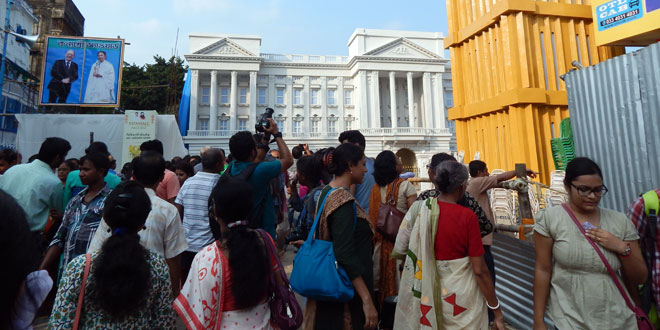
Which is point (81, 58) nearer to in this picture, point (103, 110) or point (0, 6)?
point (0, 6)

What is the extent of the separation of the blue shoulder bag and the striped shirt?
1.52 meters

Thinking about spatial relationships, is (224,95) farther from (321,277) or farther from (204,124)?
(321,277)

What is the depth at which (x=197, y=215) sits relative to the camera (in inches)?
120

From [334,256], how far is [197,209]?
1.81m

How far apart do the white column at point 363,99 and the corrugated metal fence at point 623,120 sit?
29.7m

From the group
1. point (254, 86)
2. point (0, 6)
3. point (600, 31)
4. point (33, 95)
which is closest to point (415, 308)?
point (600, 31)

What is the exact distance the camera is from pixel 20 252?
0.90 m

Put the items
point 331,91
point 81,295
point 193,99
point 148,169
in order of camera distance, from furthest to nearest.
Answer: point 331,91, point 193,99, point 148,169, point 81,295

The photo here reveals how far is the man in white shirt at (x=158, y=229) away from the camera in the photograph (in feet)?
6.86

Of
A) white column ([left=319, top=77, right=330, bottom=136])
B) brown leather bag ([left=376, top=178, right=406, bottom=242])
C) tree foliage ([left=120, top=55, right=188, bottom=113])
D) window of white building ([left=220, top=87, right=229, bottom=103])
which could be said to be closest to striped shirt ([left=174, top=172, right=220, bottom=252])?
brown leather bag ([left=376, top=178, right=406, bottom=242])

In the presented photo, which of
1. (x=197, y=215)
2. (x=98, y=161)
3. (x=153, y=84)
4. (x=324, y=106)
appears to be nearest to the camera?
(x=98, y=161)

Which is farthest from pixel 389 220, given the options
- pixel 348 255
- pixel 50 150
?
pixel 50 150

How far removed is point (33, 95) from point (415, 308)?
27.8m

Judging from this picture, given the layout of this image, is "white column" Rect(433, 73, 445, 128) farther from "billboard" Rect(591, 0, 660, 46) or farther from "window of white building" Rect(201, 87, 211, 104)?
"billboard" Rect(591, 0, 660, 46)
